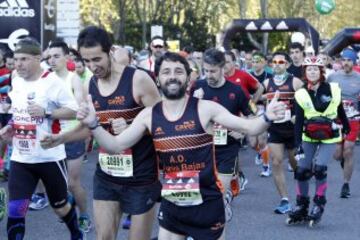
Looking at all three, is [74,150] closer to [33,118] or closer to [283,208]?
[33,118]

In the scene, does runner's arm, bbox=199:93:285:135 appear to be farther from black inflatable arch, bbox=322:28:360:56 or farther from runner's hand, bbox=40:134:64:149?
black inflatable arch, bbox=322:28:360:56

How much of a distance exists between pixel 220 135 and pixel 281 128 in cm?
230

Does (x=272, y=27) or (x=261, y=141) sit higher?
A: (x=261, y=141)

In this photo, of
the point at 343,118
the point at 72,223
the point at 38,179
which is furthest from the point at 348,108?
the point at 38,179

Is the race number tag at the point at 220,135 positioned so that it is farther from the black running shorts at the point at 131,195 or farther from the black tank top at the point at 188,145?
the black tank top at the point at 188,145


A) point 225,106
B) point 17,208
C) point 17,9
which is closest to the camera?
point 17,208

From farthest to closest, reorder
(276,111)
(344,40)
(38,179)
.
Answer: (344,40)
(38,179)
(276,111)

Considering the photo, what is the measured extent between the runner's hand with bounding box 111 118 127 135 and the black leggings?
4.30 feet

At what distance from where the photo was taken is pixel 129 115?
6.28 m

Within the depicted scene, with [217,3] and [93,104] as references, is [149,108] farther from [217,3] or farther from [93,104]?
[217,3]

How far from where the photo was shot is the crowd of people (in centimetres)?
581

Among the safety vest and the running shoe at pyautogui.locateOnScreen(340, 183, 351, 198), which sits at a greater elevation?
the safety vest

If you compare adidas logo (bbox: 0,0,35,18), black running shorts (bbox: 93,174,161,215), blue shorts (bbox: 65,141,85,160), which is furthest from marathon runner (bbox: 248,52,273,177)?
black running shorts (bbox: 93,174,161,215)

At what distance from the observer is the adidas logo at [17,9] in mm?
13773
